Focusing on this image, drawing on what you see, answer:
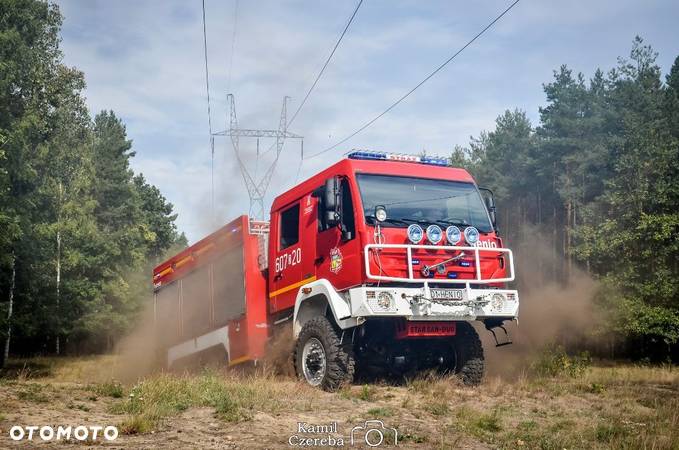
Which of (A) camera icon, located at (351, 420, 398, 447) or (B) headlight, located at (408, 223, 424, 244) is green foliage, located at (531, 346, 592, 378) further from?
(A) camera icon, located at (351, 420, 398, 447)

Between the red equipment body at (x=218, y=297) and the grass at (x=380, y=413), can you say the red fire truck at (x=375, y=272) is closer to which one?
the red equipment body at (x=218, y=297)

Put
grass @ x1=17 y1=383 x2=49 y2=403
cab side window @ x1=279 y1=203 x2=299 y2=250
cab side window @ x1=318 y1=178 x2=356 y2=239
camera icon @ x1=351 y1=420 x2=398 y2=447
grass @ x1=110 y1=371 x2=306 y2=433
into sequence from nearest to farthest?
camera icon @ x1=351 y1=420 x2=398 y2=447, grass @ x1=110 y1=371 x2=306 y2=433, grass @ x1=17 y1=383 x2=49 y2=403, cab side window @ x1=318 y1=178 x2=356 y2=239, cab side window @ x1=279 y1=203 x2=299 y2=250

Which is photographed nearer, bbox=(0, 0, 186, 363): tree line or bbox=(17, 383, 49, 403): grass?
bbox=(17, 383, 49, 403): grass

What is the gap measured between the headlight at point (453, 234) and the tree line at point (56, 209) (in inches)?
573

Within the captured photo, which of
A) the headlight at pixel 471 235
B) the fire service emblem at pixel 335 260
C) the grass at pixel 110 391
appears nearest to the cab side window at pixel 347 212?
the fire service emblem at pixel 335 260

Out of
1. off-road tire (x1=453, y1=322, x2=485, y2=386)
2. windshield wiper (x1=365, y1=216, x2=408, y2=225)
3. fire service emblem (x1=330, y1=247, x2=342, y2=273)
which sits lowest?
off-road tire (x1=453, y1=322, x2=485, y2=386)

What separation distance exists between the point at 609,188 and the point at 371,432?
37.1 meters

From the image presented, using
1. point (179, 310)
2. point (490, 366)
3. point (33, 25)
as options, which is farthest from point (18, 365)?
point (490, 366)

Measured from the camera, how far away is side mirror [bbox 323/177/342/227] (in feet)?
35.8

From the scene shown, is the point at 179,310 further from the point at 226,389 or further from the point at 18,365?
the point at 18,365

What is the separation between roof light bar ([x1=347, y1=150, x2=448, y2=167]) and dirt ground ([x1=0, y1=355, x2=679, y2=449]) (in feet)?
11.8

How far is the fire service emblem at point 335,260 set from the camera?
1111 cm

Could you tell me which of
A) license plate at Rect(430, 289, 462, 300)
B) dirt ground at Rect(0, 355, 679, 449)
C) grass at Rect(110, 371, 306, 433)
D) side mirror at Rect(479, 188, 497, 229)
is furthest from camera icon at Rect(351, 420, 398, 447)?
side mirror at Rect(479, 188, 497, 229)

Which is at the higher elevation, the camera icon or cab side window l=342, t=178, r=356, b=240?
cab side window l=342, t=178, r=356, b=240
